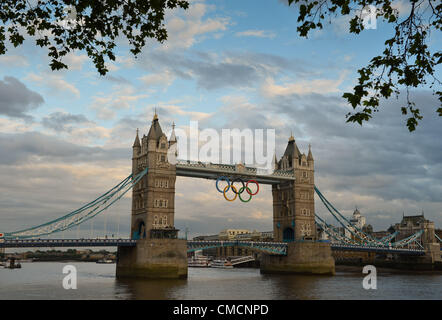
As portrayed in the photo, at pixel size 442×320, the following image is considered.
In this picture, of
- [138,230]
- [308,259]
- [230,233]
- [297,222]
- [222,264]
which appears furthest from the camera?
[230,233]

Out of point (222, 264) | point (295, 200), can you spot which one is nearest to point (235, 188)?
point (295, 200)

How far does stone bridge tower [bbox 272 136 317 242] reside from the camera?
3118 inches

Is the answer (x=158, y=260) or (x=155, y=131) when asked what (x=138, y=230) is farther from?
(x=155, y=131)

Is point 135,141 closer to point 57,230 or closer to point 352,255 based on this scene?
point 57,230

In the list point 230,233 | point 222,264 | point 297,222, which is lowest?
point 222,264

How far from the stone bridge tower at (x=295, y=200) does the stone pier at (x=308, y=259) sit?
396 centimetres

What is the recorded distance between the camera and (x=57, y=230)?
59938 millimetres

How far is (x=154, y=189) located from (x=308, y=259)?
25.9 meters

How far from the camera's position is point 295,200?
79.0m

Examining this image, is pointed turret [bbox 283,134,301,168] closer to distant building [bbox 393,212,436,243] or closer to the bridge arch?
the bridge arch

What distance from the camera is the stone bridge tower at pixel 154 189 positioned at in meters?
65.0

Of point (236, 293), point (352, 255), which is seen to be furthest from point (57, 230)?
point (352, 255)

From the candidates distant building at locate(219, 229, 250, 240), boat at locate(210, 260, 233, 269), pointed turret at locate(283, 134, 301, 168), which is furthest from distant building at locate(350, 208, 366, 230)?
pointed turret at locate(283, 134, 301, 168)
